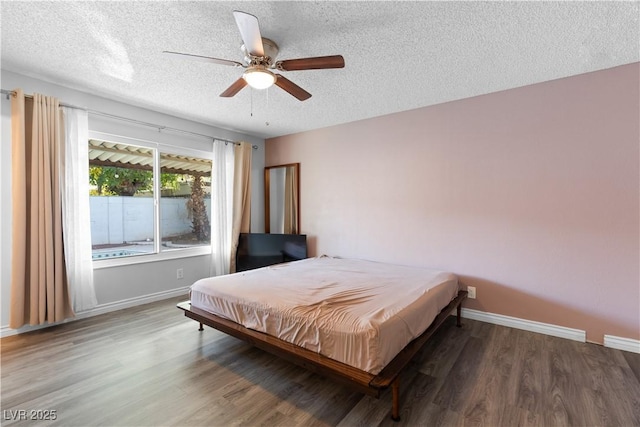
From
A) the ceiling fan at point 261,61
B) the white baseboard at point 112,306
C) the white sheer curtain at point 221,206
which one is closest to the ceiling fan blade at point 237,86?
the ceiling fan at point 261,61

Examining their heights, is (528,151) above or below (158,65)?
below

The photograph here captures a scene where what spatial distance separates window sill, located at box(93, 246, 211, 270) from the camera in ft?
10.3

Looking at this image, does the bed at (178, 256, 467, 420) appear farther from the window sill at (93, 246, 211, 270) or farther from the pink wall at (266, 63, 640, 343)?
the window sill at (93, 246, 211, 270)

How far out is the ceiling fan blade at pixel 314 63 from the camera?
Result: 176 centimetres

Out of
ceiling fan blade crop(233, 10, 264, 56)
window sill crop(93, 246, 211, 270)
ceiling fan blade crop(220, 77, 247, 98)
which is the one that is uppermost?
ceiling fan blade crop(233, 10, 264, 56)

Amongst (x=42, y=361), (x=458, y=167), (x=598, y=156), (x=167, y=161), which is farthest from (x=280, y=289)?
(x=598, y=156)

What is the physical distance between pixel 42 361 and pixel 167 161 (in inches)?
97.6

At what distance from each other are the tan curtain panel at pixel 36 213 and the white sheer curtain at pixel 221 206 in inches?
66.3

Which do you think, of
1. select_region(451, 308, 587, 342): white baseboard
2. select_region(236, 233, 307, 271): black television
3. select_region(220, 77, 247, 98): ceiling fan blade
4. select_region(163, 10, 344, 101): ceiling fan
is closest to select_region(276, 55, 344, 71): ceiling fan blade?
select_region(163, 10, 344, 101): ceiling fan

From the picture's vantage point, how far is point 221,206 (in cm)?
412

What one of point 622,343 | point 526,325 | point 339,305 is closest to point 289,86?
point 339,305

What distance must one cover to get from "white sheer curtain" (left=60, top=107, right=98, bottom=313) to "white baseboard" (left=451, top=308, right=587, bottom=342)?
13.5ft

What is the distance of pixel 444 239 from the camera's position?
3197mm

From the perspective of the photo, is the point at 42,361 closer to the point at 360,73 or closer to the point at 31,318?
the point at 31,318
